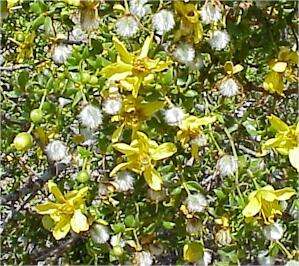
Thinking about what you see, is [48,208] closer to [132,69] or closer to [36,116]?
[36,116]

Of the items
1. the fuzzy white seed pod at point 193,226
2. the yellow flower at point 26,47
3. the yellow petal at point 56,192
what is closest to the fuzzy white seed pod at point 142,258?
the fuzzy white seed pod at point 193,226

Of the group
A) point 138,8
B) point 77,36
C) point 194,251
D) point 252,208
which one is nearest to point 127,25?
point 138,8

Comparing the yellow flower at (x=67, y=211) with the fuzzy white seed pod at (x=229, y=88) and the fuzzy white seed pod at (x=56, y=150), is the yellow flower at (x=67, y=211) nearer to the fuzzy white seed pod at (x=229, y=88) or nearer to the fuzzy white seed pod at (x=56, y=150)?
the fuzzy white seed pod at (x=56, y=150)

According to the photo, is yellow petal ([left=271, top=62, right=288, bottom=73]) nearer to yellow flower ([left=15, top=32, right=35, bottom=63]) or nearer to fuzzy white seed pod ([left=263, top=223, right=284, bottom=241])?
fuzzy white seed pod ([left=263, top=223, right=284, bottom=241])

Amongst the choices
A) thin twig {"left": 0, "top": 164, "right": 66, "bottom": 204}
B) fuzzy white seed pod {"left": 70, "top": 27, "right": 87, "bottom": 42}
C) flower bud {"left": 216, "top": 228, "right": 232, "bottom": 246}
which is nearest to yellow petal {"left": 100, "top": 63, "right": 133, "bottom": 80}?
fuzzy white seed pod {"left": 70, "top": 27, "right": 87, "bottom": 42}

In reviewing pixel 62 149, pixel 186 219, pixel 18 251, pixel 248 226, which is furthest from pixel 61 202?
pixel 18 251

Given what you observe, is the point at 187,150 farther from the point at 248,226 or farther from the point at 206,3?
the point at 206,3
